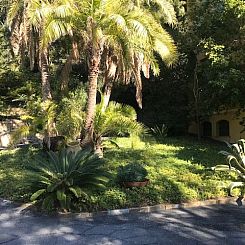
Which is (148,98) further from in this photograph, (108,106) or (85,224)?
(85,224)

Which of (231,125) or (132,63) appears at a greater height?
(132,63)

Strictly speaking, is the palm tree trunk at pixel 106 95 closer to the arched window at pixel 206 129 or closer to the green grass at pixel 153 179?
the green grass at pixel 153 179

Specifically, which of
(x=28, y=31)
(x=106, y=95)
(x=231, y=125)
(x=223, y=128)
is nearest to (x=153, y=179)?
(x=106, y=95)

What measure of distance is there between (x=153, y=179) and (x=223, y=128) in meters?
14.7

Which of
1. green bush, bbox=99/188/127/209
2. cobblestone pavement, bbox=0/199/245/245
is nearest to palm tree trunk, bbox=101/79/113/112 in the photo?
green bush, bbox=99/188/127/209

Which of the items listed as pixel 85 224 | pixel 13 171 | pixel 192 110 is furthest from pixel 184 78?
pixel 85 224

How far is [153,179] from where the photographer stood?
37.9ft

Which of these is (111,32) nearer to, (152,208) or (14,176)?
(14,176)

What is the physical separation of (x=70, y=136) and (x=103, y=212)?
6161mm

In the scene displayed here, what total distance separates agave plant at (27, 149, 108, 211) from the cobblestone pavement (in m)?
0.44

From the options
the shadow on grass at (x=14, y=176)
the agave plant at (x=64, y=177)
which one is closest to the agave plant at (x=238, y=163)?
the agave plant at (x=64, y=177)

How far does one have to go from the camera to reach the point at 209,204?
10.0 metres

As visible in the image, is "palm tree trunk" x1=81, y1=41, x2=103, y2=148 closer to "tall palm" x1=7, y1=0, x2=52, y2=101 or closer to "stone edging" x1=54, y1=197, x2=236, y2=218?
"tall palm" x1=7, y1=0, x2=52, y2=101

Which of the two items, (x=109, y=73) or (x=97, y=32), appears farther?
(x=109, y=73)
